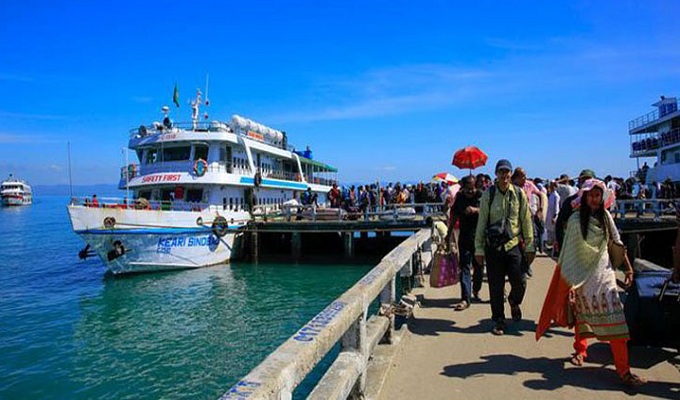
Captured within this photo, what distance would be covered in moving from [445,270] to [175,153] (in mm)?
18071

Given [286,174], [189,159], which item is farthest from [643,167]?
[189,159]

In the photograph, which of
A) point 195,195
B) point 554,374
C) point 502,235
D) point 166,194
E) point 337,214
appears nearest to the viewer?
point 554,374

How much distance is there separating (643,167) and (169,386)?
4346 cm

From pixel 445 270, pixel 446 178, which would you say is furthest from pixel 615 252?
pixel 446 178

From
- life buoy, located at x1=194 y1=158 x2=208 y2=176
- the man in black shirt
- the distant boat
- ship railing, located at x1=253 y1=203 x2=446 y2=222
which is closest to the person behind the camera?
the man in black shirt

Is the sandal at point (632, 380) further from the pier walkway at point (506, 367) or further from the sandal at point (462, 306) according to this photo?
the sandal at point (462, 306)

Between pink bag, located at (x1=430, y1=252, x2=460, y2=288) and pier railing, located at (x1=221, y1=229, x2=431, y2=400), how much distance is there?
7.47 feet

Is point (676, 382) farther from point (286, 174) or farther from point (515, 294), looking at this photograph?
point (286, 174)

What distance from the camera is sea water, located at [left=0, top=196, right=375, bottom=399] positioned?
26.5 feet

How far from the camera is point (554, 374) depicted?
3.92 m

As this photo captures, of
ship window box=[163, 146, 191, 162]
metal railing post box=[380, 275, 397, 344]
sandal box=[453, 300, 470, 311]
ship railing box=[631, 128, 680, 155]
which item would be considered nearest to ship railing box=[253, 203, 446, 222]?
ship window box=[163, 146, 191, 162]

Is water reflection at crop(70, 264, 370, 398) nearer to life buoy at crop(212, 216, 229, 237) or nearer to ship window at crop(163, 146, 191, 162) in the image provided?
life buoy at crop(212, 216, 229, 237)

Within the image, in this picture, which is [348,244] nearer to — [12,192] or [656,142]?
[656,142]

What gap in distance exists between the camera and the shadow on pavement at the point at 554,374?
357 centimetres
